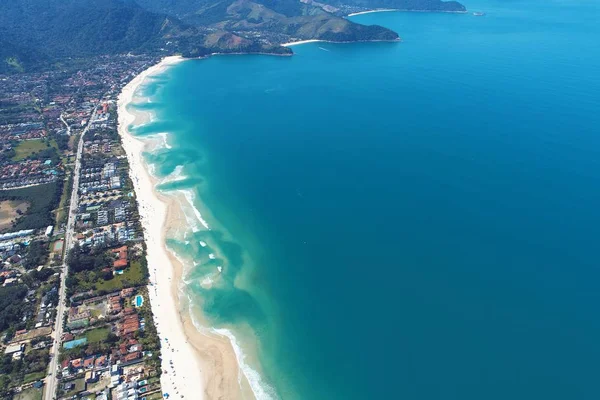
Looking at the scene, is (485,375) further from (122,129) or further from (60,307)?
(122,129)

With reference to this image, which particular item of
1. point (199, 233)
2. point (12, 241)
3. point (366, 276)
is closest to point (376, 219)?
point (366, 276)

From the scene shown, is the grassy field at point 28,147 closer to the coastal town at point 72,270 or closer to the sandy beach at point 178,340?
the coastal town at point 72,270

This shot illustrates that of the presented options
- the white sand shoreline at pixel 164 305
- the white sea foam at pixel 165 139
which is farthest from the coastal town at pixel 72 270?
the white sea foam at pixel 165 139

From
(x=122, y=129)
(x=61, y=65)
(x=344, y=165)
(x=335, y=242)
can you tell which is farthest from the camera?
(x=61, y=65)

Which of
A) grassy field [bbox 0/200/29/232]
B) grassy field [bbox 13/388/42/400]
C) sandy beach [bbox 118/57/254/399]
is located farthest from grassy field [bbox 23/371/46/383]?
grassy field [bbox 0/200/29/232]

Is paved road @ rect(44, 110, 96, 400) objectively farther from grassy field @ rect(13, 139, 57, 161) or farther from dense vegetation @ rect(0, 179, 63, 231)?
grassy field @ rect(13, 139, 57, 161)

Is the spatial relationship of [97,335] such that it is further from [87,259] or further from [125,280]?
[87,259]

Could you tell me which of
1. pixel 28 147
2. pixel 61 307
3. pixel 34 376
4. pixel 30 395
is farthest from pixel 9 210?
pixel 30 395
